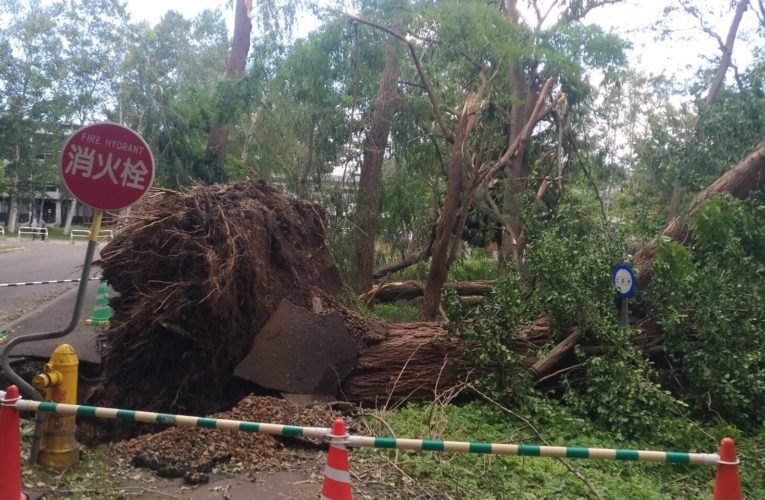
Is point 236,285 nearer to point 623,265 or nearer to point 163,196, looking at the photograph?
point 163,196

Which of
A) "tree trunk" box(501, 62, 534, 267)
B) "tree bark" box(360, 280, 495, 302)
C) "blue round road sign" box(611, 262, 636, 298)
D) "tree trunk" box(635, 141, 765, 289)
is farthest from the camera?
"tree bark" box(360, 280, 495, 302)

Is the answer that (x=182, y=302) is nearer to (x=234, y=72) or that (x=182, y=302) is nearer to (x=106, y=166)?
(x=106, y=166)

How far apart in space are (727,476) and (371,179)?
9.95 metres

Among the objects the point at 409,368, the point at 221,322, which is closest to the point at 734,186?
the point at 409,368

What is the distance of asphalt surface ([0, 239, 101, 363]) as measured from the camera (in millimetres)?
8523

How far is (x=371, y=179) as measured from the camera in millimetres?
12938

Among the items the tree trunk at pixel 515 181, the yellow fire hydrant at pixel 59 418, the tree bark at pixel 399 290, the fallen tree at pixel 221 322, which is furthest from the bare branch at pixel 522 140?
the yellow fire hydrant at pixel 59 418

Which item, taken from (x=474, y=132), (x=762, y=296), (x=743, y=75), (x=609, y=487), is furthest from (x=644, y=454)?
(x=743, y=75)

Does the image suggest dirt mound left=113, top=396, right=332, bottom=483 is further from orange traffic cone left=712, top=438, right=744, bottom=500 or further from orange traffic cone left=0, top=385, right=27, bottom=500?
orange traffic cone left=712, top=438, right=744, bottom=500

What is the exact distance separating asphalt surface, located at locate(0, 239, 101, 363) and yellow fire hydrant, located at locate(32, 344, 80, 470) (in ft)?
10.4

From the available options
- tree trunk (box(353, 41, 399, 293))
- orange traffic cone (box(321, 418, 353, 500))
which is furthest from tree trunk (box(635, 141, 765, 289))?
orange traffic cone (box(321, 418, 353, 500))

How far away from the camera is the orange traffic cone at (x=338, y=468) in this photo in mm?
3656

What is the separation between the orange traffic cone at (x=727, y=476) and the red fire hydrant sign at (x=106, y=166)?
12.4ft

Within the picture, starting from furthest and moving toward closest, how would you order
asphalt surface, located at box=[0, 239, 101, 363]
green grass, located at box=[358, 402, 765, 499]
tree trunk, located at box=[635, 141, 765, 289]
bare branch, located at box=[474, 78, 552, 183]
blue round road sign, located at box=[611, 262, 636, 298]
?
bare branch, located at box=[474, 78, 552, 183] < tree trunk, located at box=[635, 141, 765, 289] < asphalt surface, located at box=[0, 239, 101, 363] < blue round road sign, located at box=[611, 262, 636, 298] < green grass, located at box=[358, 402, 765, 499]
